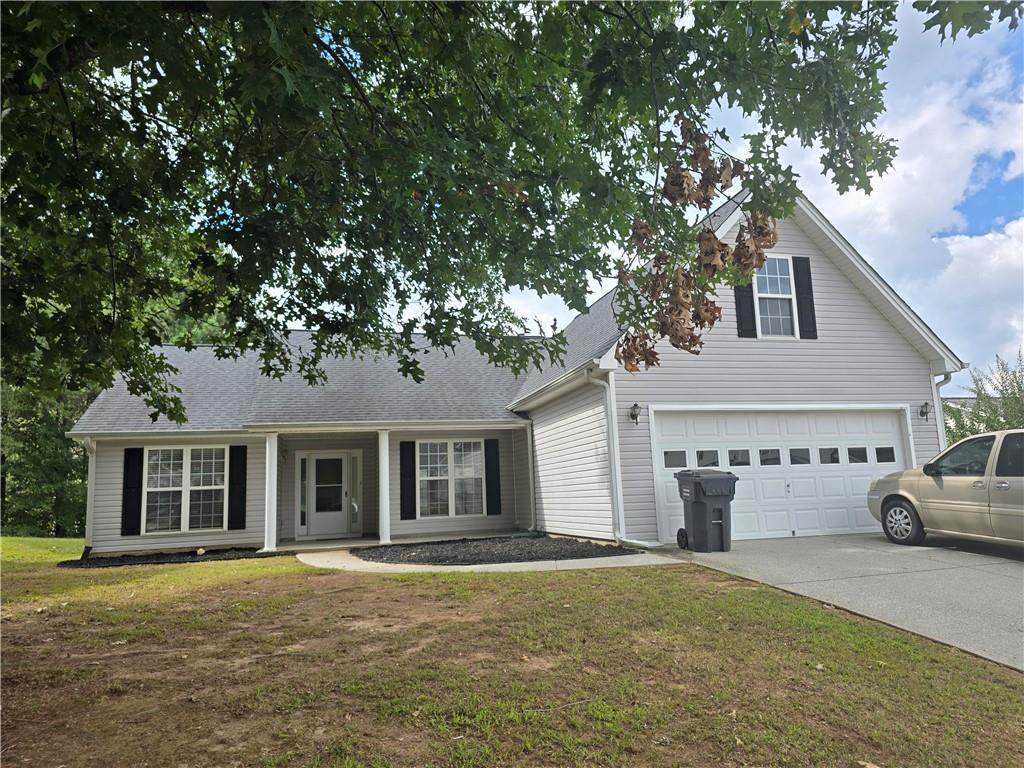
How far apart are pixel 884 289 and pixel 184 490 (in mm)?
15063

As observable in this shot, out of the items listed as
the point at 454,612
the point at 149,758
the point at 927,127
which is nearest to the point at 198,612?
the point at 454,612

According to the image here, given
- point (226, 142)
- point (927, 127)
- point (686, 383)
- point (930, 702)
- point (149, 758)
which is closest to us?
point (149, 758)

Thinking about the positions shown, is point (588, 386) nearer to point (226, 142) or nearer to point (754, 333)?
point (754, 333)

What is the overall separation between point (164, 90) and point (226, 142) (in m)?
1.95

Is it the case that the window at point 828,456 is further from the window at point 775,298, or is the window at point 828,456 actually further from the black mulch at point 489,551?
the black mulch at point 489,551

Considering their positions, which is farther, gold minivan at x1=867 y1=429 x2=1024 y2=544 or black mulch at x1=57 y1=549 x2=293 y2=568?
black mulch at x1=57 y1=549 x2=293 y2=568

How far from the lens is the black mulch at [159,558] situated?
12.2m

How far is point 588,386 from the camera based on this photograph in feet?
39.0

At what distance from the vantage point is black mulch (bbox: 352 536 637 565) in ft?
33.5

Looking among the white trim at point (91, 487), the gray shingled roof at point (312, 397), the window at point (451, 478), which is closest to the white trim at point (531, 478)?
the gray shingled roof at point (312, 397)

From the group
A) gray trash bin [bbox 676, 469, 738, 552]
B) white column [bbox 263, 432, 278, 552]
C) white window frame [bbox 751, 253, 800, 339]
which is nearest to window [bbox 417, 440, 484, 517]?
white column [bbox 263, 432, 278, 552]

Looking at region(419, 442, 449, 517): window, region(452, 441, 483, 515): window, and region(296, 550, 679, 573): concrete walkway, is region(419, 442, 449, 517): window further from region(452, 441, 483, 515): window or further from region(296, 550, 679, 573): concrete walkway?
region(296, 550, 679, 573): concrete walkway

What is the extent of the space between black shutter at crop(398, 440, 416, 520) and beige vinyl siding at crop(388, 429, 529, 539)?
0.13 m

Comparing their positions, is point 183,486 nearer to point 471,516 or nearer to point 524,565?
point 471,516
